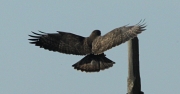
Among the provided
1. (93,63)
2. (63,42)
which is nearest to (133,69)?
(93,63)

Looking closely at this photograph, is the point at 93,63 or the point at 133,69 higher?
the point at 93,63

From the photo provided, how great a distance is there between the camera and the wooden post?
7441 mm

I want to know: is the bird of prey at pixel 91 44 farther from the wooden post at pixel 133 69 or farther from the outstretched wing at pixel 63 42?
the wooden post at pixel 133 69

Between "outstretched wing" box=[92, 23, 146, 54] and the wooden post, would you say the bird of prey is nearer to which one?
"outstretched wing" box=[92, 23, 146, 54]

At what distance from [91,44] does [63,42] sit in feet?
2.83

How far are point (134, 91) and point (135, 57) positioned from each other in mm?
491

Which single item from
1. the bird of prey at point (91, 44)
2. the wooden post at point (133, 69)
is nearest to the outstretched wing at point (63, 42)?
the bird of prey at point (91, 44)

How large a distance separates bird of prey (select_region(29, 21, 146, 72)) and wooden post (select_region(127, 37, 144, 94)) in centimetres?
229

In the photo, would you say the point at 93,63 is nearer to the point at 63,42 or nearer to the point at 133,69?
the point at 63,42

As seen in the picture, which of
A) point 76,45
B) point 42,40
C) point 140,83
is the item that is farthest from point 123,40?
point 140,83

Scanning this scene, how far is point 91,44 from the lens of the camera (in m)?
10.7

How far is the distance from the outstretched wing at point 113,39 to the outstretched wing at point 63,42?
208mm

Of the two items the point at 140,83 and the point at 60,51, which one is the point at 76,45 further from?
the point at 140,83

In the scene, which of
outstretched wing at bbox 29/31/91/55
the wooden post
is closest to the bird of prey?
outstretched wing at bbox 29/31/91/55
